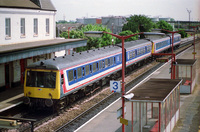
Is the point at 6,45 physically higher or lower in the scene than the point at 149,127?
higher

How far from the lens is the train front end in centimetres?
2089

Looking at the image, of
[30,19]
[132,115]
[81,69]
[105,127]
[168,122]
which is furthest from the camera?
[30,19]

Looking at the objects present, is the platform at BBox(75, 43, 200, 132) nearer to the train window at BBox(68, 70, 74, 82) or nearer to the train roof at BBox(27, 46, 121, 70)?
the train window at BBox(68, 70, 74, 82)

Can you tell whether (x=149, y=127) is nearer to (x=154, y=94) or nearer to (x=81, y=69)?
(x=154, y=94)

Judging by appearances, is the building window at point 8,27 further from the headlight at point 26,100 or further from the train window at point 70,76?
the headlight at point 26,100

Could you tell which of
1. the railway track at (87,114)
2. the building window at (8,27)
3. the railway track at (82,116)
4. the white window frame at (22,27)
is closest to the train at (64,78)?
the railway track at (82,116)

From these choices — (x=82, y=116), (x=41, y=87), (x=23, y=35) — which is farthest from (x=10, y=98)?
(x=23, y=35)

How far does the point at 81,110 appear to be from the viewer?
76.2 ft

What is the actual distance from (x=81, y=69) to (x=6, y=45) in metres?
6.51

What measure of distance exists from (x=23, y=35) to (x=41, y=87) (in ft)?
30.0

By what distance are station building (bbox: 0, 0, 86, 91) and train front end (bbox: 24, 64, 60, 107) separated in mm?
1963

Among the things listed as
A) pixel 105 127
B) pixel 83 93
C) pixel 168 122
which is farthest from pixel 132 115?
pixel 83 93

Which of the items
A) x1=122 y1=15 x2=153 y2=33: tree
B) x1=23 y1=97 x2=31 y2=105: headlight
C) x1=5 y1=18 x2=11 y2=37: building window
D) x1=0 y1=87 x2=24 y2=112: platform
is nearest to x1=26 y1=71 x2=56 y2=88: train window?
x1=23 y1=97 x2=31 y2=105: headlight

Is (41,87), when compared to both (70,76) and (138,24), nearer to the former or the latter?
(70,76)
